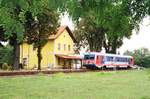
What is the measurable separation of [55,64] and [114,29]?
252 ft

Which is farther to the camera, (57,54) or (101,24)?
(57,54)

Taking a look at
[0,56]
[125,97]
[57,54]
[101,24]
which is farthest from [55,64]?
[101,24]

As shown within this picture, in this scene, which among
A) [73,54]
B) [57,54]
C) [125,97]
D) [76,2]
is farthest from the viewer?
[73,54]

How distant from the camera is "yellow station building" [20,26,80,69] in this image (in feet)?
281

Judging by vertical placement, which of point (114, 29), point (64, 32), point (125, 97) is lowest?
point (125, 97)

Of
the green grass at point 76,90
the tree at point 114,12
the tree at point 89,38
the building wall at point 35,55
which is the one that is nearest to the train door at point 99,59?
the building wall at point 35,55

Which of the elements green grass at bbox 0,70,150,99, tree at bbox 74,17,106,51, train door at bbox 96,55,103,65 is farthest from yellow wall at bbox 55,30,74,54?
green grass at bbox 0,70,150,99

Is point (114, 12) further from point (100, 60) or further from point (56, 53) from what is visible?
point (56, 53)

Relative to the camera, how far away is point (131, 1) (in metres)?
9.05

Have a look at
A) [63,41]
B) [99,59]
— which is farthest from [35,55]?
[99,59]

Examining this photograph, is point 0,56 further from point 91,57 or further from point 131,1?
point 131,1

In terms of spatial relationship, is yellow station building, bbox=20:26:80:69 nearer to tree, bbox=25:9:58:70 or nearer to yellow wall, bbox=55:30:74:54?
yellow wall, bbox=55:30:74:54

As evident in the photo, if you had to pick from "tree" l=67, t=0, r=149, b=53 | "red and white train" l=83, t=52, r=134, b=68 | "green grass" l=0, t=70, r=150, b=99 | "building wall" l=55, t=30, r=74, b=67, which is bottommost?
"green grass" l=0, t=70, r=150, b=99

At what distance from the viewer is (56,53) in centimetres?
8638
